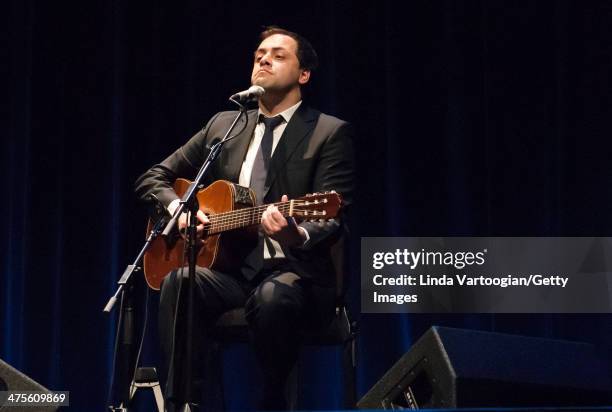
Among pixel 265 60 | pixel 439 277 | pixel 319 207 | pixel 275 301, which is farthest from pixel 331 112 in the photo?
pixel 275 301

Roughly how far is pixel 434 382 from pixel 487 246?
6.33 ft

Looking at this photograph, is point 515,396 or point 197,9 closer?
point 515,396

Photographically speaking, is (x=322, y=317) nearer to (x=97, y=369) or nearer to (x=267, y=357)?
(x=267, y=357)

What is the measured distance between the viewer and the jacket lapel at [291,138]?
10.3ft

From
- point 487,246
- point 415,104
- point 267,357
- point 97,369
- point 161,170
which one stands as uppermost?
point 415,104

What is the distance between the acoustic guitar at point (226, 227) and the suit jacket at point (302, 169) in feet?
0.30

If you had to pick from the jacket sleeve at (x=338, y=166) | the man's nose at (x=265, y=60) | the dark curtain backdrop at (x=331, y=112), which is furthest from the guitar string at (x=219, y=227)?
the dark curtain backdrop at (x=331, y=112)

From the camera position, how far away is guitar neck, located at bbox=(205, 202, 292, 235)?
9.61 ft

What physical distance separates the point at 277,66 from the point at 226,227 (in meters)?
0.68

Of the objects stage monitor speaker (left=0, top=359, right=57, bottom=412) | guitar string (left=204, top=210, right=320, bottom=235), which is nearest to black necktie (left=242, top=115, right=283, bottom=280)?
guitar string (left=204, top=210, right=320, bottom=235)

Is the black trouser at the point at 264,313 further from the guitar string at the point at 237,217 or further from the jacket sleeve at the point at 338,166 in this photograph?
the jacket sleeve at the point at 338,166

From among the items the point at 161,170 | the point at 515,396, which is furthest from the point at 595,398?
the point at 161,170

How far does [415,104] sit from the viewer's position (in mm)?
4445

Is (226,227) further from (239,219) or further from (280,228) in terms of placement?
(280,228)
